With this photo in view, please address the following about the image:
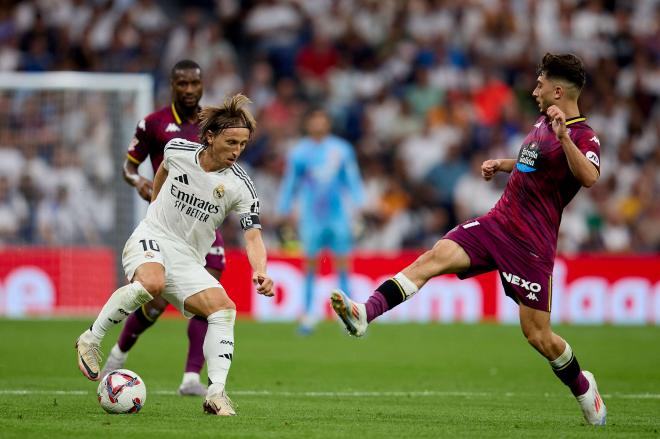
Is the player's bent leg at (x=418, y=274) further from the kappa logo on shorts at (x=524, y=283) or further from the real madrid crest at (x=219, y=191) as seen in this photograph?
the real madrid crest at (x=219, y=191)

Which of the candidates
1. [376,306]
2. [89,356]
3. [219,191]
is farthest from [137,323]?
[376,306]

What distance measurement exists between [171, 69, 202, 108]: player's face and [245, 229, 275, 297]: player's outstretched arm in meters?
2.13

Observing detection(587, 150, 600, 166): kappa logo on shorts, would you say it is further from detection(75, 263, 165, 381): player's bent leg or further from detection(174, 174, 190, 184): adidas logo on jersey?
detection(75, 263, 165, 381): player's bent leg

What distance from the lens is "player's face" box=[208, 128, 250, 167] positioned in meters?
7.98

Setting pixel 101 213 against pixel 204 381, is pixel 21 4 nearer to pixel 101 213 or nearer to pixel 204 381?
pixel 101 213

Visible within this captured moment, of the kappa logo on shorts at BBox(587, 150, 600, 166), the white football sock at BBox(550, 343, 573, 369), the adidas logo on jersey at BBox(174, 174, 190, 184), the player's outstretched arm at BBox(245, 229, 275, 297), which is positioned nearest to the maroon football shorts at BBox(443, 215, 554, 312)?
the white football sock at BBox(550, 343, 573, 369)

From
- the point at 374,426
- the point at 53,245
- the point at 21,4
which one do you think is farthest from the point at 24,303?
the point at 374,426

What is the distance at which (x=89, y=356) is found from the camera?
25.6ft

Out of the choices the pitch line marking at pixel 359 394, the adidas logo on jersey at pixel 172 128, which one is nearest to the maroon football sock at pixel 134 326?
the pitch line marking at pixel 359 394

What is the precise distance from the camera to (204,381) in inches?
431

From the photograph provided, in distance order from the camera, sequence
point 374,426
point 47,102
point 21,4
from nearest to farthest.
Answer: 1. point 374,426
2. point 47,102
3. point 21,4

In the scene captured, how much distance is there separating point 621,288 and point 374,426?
11956mm

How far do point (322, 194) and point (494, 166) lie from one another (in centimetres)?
814

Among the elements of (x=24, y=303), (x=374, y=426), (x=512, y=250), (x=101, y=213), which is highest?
(x=512, y=250)
